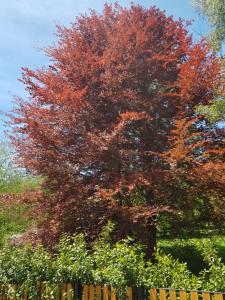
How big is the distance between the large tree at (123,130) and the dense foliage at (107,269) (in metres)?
2.54

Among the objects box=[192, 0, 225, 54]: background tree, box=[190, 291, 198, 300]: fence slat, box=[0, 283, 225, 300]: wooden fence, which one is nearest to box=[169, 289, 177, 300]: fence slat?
box=[0, 283, 225, 300]: wooden fence

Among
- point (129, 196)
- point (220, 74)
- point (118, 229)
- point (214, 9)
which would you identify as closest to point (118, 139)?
point (129, 196)

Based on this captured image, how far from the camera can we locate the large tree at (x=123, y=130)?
8.69 m

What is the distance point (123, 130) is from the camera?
947cm

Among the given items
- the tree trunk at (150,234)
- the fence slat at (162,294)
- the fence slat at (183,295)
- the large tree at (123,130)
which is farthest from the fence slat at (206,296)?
the tree trunk at (150,234)

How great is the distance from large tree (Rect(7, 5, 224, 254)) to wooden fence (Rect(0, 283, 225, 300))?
2.76 meters

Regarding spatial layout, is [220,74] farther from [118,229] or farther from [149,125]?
[118,229]

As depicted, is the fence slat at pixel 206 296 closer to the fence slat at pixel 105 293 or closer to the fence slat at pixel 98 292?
the fence slat at pixel 105 293

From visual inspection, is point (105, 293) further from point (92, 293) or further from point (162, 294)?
point (162, 294)

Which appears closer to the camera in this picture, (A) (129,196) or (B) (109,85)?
(A) (129,196)

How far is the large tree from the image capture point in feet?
28.5

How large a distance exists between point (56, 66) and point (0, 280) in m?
6.45

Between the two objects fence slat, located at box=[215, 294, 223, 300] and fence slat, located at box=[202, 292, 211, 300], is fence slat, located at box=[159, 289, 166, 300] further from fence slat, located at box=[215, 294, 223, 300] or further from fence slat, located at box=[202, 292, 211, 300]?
fence slat, located at box=[215, 294, 223, 300]

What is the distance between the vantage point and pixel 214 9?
11227 millimetres
